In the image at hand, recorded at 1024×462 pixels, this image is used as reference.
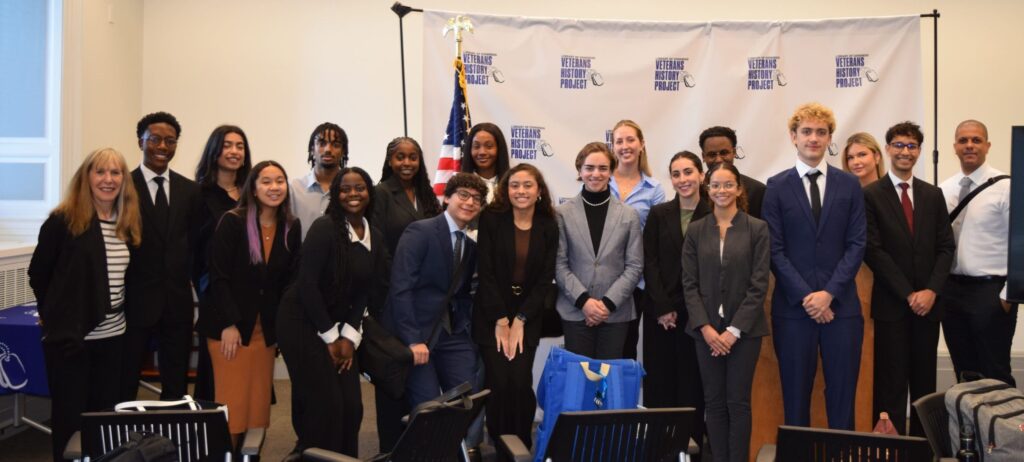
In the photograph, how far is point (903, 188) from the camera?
4406 mm

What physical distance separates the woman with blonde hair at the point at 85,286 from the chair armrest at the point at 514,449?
2100 mm

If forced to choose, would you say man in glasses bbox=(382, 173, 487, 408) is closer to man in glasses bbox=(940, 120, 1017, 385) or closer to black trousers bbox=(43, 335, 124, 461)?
black trousers bbox=(43, 335, 124, 461)

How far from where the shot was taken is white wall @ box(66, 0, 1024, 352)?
7043mm

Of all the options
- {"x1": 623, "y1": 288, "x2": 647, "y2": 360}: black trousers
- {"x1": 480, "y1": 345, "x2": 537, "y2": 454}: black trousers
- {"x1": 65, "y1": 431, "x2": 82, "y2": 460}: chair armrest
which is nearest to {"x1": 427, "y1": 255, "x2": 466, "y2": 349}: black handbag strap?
{"x1": 480, "y1": 345, "x2": 537, "y2": 454}: black trousers

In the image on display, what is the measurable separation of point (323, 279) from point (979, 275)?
3.34 meters

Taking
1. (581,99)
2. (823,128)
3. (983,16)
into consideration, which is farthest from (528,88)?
(983,16)

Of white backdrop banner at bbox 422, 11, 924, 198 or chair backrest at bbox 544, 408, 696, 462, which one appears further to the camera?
white backdrop banner at bbox 422, 11, 924, 198

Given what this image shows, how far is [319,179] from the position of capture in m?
4.65

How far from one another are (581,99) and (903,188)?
2.23 metres

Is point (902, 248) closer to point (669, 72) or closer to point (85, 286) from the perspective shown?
point (669, 72)

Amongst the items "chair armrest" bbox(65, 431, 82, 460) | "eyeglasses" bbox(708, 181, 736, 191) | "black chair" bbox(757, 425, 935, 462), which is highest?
"eyeglasses" bbox(708, 181, 736, 191)

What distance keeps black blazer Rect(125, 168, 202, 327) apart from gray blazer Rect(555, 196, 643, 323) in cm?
183

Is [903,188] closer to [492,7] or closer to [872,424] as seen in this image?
[872,424]

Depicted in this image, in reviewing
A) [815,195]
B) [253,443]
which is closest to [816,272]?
[815,195]
